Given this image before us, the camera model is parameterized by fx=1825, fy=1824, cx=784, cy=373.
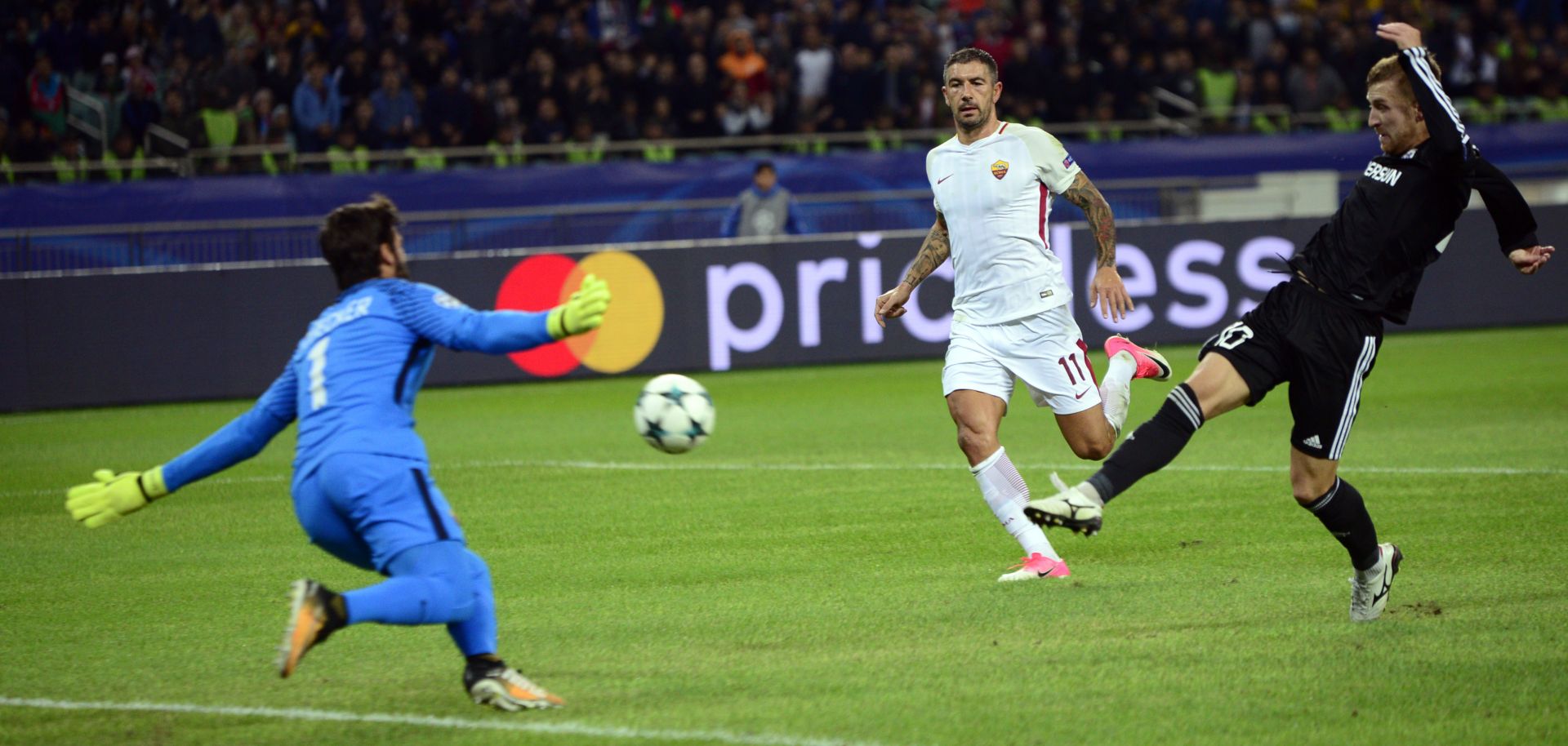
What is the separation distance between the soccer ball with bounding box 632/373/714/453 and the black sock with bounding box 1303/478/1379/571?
2213mm

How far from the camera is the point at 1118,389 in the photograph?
777 centimetres

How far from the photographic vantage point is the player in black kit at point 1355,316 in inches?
256

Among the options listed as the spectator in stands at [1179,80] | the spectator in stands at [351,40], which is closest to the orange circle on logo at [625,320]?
the spectator in stands at [351,40]

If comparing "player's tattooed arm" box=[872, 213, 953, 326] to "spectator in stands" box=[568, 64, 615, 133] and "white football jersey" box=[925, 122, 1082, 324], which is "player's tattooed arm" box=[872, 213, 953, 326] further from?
"spectator in stands" box=[568, 64, 615, 133]

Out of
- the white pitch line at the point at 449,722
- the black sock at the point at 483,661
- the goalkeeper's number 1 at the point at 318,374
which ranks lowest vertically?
the white pitch line at the point at 449,722

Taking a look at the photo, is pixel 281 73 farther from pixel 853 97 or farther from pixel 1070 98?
pixel 1070 98

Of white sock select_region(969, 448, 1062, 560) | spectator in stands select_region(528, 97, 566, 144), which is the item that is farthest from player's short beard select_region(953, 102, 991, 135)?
spectator in stands select_region(528, 97, 566, 144)

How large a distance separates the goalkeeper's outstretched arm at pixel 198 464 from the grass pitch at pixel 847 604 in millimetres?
643

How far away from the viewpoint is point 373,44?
21.7 metres

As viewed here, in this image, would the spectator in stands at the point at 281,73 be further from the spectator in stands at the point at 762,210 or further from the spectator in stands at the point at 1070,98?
the spectator in stands at the point at 1070,98

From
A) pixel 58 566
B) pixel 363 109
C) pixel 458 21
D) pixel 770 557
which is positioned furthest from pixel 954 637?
pixel 458 21

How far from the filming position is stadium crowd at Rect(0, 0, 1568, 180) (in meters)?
20.3

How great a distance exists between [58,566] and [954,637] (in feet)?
15.5

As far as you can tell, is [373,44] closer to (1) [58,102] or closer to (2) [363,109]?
(2) [363,109]
